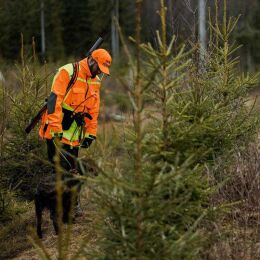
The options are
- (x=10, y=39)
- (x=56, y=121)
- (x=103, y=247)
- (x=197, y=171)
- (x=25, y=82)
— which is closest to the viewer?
(x=103, y=247)

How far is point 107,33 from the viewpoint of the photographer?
43000 mm

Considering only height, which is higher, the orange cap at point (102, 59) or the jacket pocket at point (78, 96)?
the orange cap at point (102, 59)

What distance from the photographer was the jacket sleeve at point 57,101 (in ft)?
18.5

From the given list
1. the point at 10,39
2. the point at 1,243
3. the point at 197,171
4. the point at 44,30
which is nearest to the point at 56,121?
Result: the point at 1,243

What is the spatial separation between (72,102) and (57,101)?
30 centimetres

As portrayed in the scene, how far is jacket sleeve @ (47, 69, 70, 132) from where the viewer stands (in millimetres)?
5645

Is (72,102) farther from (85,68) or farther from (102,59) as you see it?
(102,59)

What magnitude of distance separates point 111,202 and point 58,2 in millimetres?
39074

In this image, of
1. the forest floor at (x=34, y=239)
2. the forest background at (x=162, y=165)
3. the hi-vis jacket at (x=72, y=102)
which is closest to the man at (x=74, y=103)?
the hi-vis jacket at (x=72, y=102)

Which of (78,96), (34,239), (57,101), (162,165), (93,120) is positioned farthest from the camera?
(93,120)

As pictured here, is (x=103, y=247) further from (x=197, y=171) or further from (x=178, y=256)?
(x=197, y=171)

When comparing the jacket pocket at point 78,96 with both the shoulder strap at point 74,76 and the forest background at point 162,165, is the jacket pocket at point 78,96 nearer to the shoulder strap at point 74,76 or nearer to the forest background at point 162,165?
the shoulder strap at point 74,76

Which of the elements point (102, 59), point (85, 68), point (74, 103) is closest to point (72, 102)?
point (74, 103)

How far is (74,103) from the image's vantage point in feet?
19.5
